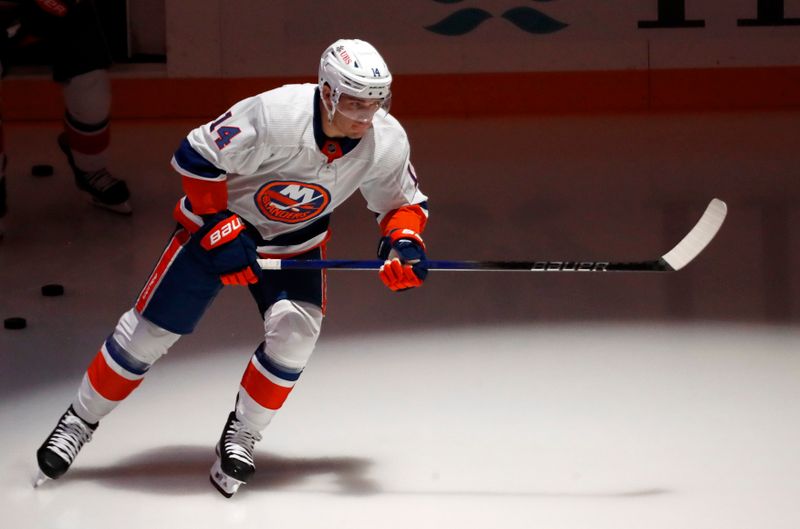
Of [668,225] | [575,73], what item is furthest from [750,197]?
[575,73]

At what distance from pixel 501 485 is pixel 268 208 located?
73 cm

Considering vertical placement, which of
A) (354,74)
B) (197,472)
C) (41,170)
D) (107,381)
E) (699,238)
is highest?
(354,74)

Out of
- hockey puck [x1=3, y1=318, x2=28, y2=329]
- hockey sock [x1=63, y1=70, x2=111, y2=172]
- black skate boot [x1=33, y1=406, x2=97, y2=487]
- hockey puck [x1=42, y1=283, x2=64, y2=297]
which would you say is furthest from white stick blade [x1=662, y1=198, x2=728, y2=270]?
hockey sock [x1=63, y1=70, x2=111, y2=172]

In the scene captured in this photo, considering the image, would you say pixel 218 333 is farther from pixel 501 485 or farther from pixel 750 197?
pixel 750 197

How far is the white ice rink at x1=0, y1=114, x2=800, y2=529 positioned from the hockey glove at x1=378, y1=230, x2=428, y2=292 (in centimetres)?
43

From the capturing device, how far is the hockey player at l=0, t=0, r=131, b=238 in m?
4.43

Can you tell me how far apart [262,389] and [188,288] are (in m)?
0.25

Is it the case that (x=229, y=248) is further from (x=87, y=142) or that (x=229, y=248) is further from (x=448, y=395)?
(x=87, y=142)

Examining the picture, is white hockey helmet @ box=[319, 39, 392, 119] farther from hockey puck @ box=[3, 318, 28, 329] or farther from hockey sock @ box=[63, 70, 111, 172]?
hockey sock @ box=[63, 70, 111, 172]

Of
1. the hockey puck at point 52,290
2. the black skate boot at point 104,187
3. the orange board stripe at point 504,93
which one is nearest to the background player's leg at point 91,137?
the black skate boot at point 104,187

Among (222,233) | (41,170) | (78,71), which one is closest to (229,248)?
(222,233)

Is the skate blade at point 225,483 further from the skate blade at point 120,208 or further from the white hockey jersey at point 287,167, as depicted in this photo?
the skate blade at point 120,208

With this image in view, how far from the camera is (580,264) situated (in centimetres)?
264

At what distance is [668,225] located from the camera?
15.6 ft
